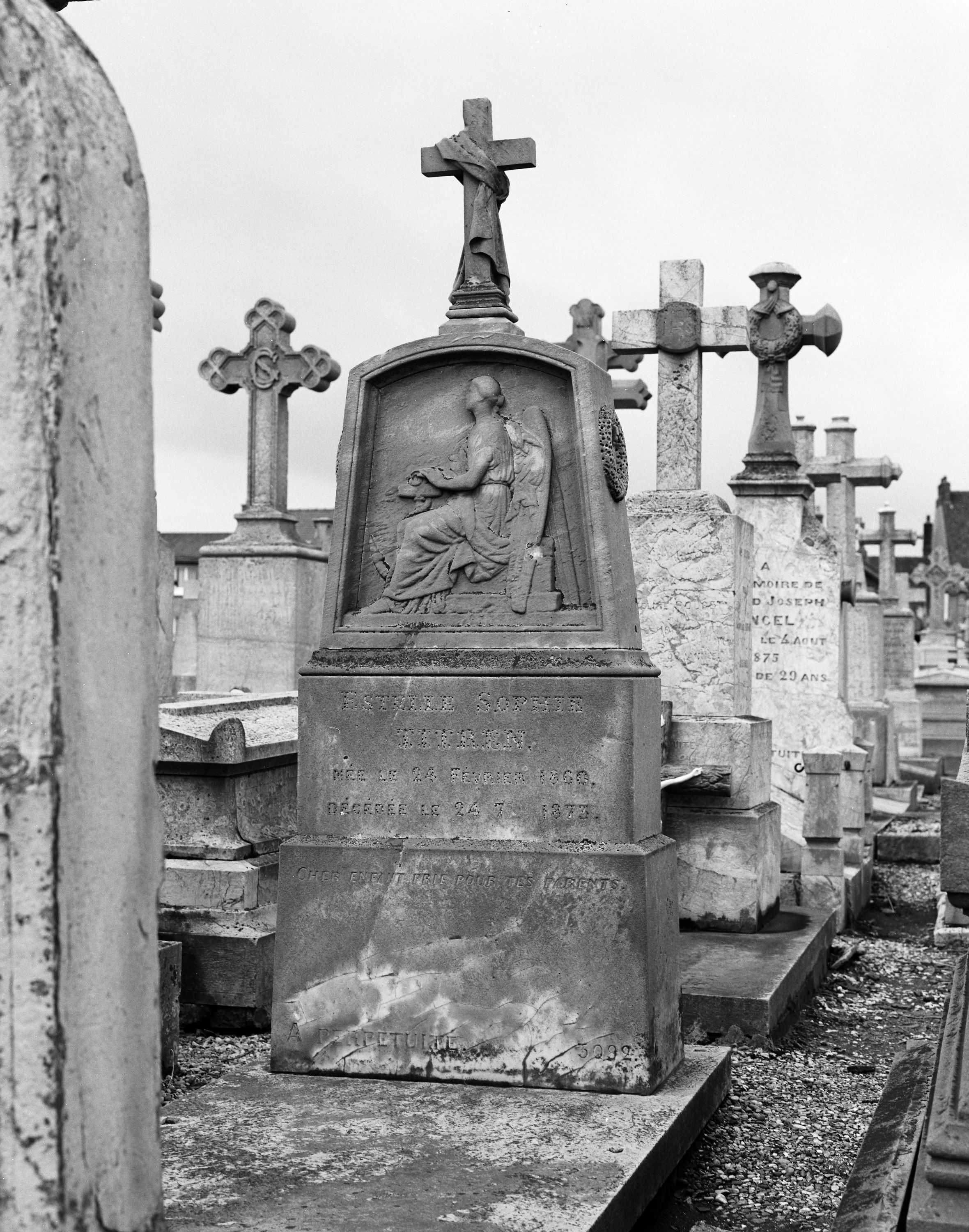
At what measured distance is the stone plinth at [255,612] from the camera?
35.6ft

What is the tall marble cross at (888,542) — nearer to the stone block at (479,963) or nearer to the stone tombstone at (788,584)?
the stone tombstone at (788,584)

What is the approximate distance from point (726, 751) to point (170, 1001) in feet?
11.0

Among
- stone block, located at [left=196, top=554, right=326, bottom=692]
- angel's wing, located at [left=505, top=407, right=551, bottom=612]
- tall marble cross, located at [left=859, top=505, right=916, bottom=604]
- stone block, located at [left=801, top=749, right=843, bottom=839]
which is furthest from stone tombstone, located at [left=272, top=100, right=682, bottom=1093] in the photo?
tall marble cross, located at [left=859, top=505, right=916, bottom=604]

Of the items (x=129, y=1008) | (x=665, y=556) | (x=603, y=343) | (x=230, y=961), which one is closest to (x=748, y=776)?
(x=665, y=556)

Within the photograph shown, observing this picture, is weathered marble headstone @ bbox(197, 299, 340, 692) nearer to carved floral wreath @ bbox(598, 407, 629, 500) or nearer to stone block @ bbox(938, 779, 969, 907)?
carved floral wreath @ bbox(598, 407, 629, 500)

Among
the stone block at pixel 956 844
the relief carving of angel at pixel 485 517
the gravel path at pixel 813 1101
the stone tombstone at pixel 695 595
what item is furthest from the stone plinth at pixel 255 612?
the stone block at pixel 956 844

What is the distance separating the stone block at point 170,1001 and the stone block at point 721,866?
289cm

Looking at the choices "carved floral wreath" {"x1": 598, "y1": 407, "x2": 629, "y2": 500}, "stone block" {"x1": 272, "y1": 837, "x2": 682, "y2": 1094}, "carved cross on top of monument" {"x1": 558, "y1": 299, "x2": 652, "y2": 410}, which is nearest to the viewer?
"stone block" {"x1": 272, "y1": 837, "x2": 682, "y2": 1094}

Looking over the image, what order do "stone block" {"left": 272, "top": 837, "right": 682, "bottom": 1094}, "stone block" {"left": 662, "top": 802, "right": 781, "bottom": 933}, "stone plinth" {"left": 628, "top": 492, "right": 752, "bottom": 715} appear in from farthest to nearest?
"stone plinth" {"left": 628, "top": 492, "right": 752, "bottom": 715} < "stone block" {"left": 662, "top": 802, "right": 781, "bottom": 933} < "stone block" {"left": 272, "top": 837, "right": 682, "bottom": 1094}

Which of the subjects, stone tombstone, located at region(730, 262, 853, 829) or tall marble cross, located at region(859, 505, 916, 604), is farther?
tall marble cross, located at region(859, 505, 916, 604)

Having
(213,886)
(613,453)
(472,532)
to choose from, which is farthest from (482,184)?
(213,886)

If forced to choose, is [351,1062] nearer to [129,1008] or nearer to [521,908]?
[521,908]

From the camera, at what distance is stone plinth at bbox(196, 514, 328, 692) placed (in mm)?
10859

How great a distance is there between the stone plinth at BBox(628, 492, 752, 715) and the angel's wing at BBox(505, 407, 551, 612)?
2.92m
